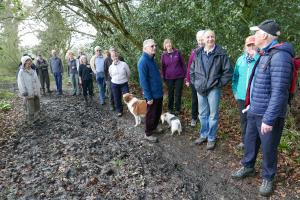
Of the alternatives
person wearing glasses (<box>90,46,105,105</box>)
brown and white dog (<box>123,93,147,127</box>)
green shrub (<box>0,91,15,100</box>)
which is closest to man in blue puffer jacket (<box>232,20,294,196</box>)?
brown and white dog (<box>123,93,147,127</box>)

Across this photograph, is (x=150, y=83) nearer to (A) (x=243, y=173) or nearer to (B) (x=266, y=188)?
(A) (x=243, y=173)

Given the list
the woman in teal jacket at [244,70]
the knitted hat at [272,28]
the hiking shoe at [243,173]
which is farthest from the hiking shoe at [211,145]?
the knitted hat at [272,28]

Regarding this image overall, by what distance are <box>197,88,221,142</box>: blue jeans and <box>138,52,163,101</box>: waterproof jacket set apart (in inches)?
39.3

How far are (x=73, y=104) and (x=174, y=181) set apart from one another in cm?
726

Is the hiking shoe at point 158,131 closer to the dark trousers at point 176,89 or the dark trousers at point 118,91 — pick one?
the dark trousers at point 176,89

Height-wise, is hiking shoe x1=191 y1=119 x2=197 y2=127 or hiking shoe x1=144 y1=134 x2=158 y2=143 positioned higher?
hiking shoe x1=191 y1=119 x2=197 y2=127

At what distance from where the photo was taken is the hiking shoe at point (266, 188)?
169 inches

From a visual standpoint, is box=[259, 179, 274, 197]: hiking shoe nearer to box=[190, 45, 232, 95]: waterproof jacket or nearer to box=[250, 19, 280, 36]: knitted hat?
box=[190, 45, 232, 95]: waterproof jacket

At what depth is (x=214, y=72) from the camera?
217 inches

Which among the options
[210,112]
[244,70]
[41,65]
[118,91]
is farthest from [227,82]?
[41,65]

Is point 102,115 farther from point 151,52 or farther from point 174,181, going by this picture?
point 174,181

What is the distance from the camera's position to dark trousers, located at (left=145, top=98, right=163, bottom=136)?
6.65m

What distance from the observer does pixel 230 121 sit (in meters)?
7.68

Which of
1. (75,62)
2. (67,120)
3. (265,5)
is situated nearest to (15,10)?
(67,120)
